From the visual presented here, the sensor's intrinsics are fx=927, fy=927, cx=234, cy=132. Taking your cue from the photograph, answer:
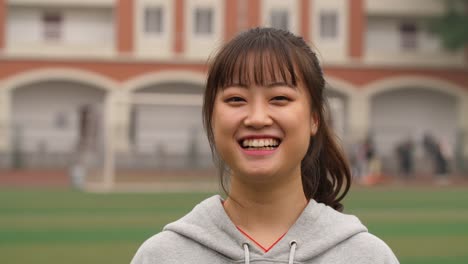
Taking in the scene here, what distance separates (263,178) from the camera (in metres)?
2.61

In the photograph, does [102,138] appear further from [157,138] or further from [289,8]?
[289,8]

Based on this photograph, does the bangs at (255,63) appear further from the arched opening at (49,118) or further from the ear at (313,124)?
the arched opening at (49,118)

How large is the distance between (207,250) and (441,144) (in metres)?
29.8

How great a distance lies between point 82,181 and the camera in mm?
26016

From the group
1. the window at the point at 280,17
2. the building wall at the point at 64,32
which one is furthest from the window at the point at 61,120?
the window at the point at 280,17

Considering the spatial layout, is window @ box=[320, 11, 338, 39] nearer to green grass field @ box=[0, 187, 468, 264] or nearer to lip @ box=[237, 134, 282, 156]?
green grass field @ box=[0, 187, 468, 264]

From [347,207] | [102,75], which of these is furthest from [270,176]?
[102,75]

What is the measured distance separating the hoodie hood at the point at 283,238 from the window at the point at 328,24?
1524 inches

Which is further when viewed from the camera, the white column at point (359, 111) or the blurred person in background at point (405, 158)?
the white column at point (359, 111)

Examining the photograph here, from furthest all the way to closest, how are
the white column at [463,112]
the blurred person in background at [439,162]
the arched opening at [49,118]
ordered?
the white column at [463,112]
the arched opening at [49,118]
the blurred person in background at [439,162]

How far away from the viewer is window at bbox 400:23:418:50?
41.4 meters

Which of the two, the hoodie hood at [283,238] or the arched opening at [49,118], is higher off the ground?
the hoodie hood at [283,238]

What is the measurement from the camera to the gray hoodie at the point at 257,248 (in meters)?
2.62

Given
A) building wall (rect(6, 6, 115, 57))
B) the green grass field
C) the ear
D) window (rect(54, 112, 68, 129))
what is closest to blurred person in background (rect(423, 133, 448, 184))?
the green grass field
